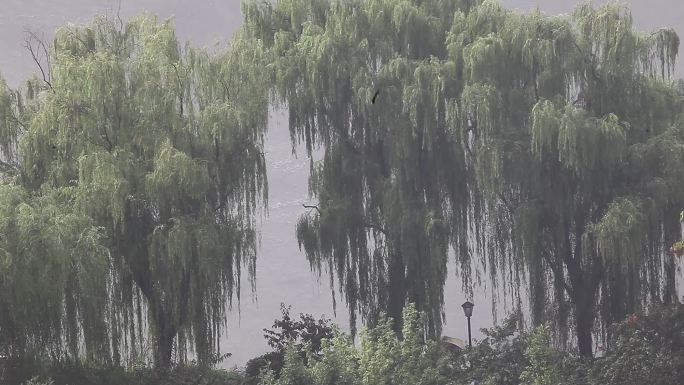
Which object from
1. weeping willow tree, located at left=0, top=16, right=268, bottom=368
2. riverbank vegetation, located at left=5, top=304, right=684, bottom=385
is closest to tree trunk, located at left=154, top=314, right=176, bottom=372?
weeping willow tree, located at left=0, top=16, right=268, bottom=368

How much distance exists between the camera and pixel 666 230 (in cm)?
2031

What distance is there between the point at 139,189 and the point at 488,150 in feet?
18.7

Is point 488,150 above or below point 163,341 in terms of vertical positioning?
above

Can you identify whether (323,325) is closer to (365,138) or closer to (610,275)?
(365,138)

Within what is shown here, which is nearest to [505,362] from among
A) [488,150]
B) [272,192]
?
[488,150]

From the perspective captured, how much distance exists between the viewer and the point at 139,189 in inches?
727

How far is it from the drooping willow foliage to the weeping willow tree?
2.09 metres

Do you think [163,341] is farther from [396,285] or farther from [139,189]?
[396,285]

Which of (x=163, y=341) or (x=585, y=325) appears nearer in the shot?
(x=163, y=341)

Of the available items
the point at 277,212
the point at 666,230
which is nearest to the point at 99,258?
the point at 666,230

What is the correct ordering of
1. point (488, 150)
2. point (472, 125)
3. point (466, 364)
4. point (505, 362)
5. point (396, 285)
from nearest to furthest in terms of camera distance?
1. point (505, 362)
2. point (466, 364)
3. point (488, 150)
4. point (472, 125)
5. point (396, 285)

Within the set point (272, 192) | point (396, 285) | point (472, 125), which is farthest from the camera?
point (272, 192)

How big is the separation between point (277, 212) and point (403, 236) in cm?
1271

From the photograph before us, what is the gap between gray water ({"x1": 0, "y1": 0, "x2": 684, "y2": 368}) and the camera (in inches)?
1264
